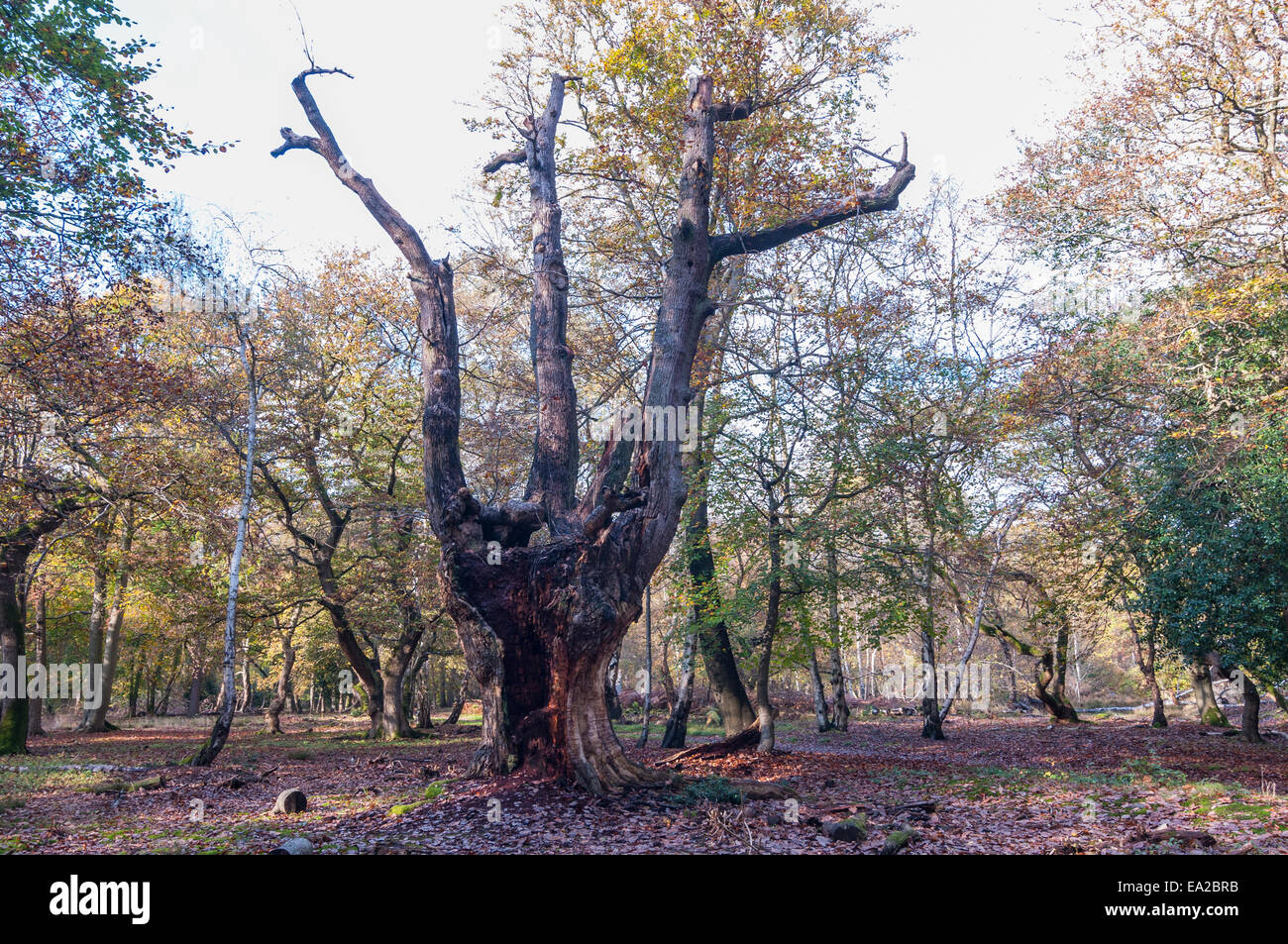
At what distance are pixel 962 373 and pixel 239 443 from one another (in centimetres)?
1495

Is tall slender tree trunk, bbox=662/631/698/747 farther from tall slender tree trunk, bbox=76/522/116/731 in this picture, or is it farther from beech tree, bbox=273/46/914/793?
tall slender tree trunk, bbox=76/522/116/731

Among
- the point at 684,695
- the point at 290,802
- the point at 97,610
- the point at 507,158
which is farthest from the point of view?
the point at 97,610

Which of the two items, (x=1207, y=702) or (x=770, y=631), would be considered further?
(x=1207, y=702)

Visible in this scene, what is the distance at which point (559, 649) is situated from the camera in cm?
776

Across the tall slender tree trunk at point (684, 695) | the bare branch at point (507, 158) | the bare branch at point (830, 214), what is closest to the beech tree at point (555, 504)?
the bare branch at point (830, 214)

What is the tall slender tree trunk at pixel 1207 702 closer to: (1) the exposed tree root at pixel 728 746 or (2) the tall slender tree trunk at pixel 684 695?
(2) the tall slender tree trunk at pixel 684 695

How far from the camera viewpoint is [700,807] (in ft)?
23.5

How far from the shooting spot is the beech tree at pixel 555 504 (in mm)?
7820

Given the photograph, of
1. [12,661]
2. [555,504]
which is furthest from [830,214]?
[12,661]

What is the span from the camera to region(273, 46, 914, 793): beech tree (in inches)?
308

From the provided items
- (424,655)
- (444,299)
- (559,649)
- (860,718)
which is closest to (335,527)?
(424,655)

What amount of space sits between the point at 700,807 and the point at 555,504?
3.73m

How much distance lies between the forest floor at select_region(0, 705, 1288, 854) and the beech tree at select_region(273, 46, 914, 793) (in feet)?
2.51

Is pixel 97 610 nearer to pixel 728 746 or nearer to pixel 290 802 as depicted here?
pixel 290 802
